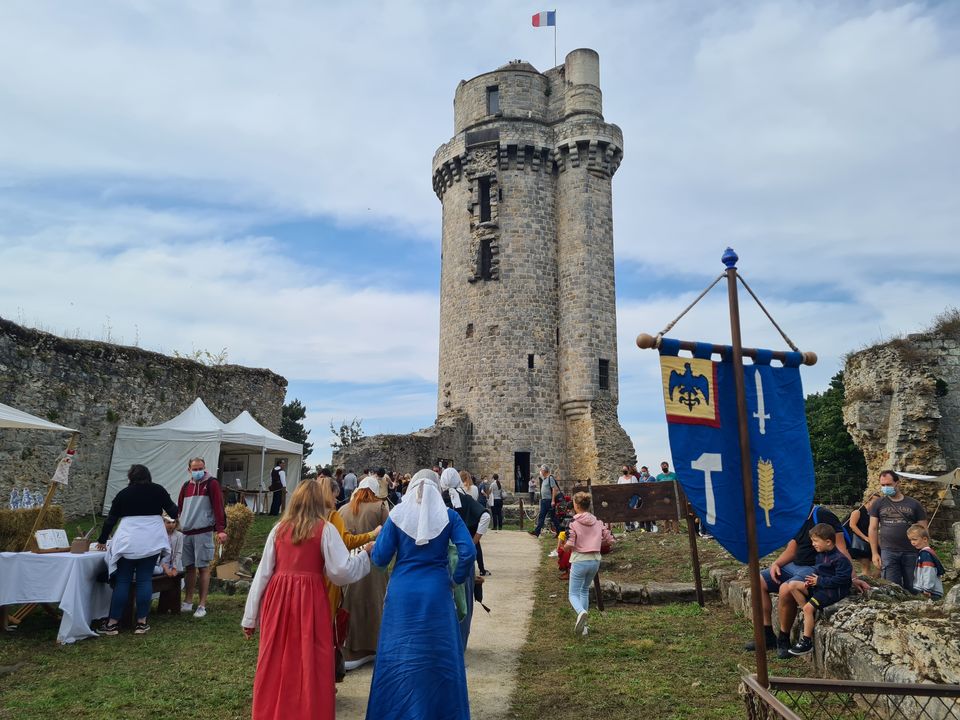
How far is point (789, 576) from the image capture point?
609cm

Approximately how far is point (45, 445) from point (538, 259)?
18.3 meters

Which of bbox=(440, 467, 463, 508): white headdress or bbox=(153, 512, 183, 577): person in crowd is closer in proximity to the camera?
bbox=(440, 467, 463, 508): white headdress

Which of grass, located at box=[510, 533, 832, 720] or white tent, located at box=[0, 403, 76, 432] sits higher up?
white tent, located at box=[0, 403, 76, 432]

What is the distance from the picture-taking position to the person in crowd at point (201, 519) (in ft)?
24.6

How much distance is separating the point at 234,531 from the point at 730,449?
27.8ft

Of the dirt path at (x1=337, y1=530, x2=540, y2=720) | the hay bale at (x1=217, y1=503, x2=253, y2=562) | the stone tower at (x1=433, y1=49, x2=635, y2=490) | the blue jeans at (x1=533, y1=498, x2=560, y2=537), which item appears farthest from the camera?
the stone tower at (x1=433, y1=49, x2=635, y2=490)

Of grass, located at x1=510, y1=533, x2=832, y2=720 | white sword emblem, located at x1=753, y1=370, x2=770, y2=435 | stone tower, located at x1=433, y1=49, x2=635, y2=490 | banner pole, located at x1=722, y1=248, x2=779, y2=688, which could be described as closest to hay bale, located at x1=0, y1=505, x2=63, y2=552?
grass, located at x1=510, y1=533, x2=832, y2=720

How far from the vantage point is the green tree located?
120ft

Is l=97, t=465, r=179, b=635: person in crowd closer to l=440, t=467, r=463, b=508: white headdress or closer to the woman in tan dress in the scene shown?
the woman in tan dress

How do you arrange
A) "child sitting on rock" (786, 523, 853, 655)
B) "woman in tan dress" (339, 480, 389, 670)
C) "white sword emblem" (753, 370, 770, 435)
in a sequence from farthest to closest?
1. "woman in tan dress" (339, 480, 389, 670)
2. "child sitting on rock" (786, 523, 853, 655)
3. "white sword emblem" (753, 370, 770, 435)

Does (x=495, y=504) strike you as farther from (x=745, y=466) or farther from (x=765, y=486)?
(x=745, y=466)

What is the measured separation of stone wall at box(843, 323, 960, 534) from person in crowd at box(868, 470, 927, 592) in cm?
590

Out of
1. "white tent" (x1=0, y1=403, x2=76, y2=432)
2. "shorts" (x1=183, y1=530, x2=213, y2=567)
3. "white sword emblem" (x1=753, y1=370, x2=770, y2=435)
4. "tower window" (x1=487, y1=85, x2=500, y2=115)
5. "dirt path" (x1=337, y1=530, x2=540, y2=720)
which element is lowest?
"dirt path" (x1=337, y1=530, x2=540, y2=720)

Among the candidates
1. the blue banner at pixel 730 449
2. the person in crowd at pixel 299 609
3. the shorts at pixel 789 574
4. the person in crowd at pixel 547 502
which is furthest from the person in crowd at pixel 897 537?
the person in crowd at pixel 547 502
